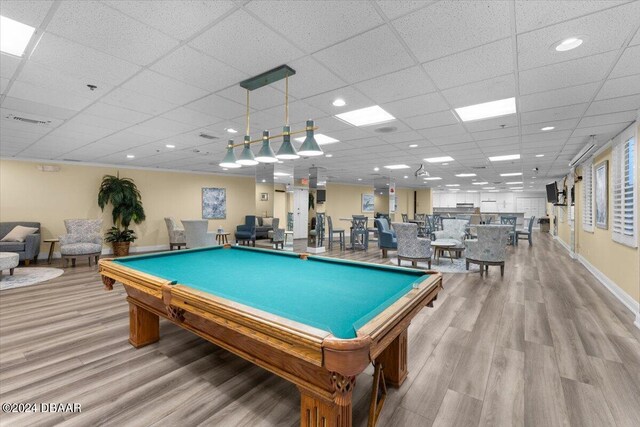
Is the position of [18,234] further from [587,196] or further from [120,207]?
[587,196]

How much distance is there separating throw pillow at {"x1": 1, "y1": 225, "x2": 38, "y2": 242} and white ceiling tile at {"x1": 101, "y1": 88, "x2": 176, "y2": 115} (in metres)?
5.53

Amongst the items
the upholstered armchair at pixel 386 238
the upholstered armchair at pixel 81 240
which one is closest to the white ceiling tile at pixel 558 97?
the upholstered armchair at pixel 386 238

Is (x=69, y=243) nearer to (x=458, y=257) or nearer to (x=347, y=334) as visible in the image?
(x=347, y=334)

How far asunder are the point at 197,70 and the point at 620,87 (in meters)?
4.00

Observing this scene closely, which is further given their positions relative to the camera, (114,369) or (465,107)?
(465,107)

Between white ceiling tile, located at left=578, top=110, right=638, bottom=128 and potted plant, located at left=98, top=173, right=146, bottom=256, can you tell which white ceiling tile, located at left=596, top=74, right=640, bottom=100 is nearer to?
white ceiling tile, located at left=578, top=110, right=638, bottom=128

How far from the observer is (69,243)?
6684 mm

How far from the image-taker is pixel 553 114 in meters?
3.59

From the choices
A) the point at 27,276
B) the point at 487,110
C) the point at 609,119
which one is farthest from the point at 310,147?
the point at 27,276

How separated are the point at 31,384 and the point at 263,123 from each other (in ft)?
11.5

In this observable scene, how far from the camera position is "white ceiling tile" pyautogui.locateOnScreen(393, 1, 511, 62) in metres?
1.71

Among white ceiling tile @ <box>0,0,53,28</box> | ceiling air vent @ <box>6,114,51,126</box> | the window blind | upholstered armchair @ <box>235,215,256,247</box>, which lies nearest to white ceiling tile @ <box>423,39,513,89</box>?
white ceiling tile @ <box>0,0,53,28</box>

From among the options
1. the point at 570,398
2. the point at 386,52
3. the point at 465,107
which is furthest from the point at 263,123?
the point at 570,398

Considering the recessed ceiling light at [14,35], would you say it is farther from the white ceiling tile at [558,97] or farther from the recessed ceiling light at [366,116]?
the white ceiling tile at [558,97]
